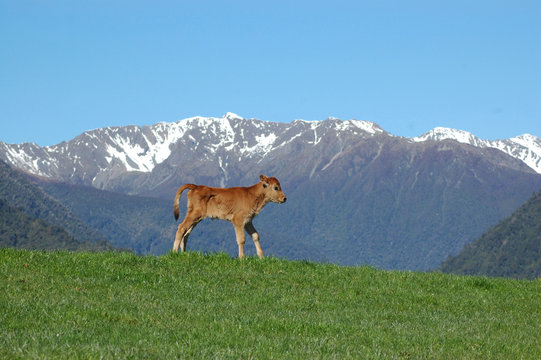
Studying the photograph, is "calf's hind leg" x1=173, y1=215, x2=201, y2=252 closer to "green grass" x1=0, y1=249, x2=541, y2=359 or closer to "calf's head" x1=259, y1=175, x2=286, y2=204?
"green grass" x1=0, y1=249, x2=541, y2=359

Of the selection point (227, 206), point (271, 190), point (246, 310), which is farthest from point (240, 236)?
point (246, 310)

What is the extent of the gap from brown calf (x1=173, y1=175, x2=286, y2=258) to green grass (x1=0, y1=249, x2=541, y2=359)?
2.04m

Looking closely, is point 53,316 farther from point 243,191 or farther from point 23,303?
point 243,191

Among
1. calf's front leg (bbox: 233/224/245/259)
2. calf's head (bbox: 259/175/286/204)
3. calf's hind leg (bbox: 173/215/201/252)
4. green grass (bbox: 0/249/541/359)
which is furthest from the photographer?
calf's head (bbox: 259/175/286/204)

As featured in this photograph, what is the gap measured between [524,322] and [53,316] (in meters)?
10.8

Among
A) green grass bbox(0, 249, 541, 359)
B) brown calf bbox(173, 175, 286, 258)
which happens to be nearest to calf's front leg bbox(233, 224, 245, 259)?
brown calf bbox(173, 175, 286, 258)

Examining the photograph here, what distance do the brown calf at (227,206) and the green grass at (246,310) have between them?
2.04m

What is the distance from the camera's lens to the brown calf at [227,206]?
23.6 meters

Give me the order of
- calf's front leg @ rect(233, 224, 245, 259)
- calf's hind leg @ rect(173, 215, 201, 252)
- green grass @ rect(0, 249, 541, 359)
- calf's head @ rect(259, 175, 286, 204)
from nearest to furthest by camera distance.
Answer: green grass @ rect(0, 249, 541, 359)
calf's front leg @ rect(233, 224, 245, 259)
calf's hind leg @ rect(173, 215, 201, 252)
calf's head @ rect(259, 175, 286, 204)

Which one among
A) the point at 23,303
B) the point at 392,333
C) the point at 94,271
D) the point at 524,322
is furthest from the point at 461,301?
the point at 23,303

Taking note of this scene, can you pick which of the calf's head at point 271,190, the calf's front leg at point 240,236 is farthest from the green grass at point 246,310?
the calf's head at point 271,190

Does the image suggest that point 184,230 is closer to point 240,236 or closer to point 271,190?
point 240,236

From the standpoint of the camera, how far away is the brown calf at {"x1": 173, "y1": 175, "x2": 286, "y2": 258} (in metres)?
23.6

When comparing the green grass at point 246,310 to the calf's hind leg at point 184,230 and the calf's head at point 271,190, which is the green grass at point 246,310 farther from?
the calf's head at point 271,190
